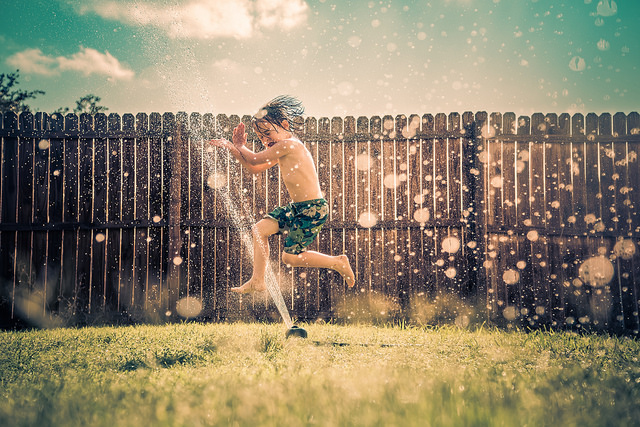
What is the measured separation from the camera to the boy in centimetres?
352

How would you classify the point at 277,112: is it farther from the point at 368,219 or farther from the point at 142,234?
the point at 142,234

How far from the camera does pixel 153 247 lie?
20.1 ft

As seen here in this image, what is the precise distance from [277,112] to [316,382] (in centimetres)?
199

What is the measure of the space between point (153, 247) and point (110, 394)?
3.90m

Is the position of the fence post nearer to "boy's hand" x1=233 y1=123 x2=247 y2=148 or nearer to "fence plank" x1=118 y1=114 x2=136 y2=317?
"fence plank" x1=118 y1=114 x2=136 y2=317

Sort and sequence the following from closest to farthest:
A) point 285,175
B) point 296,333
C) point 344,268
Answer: point 285,175 → point 296,333 → point 344,268

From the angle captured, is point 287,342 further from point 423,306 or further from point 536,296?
point 536,296

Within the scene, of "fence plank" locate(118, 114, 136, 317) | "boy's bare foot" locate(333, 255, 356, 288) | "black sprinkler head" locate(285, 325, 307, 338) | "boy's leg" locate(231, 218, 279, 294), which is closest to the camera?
"boy's leg" locate(231, 218, 279, 294)

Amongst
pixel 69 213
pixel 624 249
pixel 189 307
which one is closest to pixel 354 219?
pixel 189 307

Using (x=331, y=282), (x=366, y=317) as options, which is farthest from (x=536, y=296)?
(x=331, y=282)

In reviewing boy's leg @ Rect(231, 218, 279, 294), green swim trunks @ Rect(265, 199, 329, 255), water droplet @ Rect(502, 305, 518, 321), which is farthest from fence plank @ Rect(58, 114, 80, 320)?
water droplet @ Rect(502, 305, 518, 321)

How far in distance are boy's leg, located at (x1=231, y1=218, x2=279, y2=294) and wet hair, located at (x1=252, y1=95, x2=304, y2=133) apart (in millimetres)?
704

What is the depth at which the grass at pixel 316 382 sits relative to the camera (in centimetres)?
199

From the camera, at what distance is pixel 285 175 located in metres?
3.58
